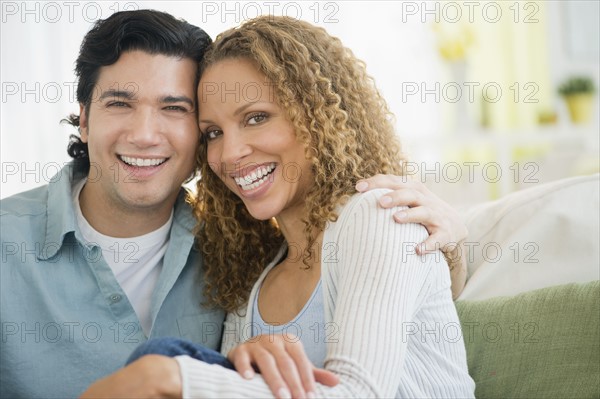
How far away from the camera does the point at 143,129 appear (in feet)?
5.54

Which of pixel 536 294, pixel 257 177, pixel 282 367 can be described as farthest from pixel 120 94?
pixel 536 294

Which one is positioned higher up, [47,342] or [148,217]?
[148,217]

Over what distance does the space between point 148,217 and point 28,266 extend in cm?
31

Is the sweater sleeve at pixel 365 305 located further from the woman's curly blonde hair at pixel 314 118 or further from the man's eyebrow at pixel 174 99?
the man's eyebrow at pixel 174 99

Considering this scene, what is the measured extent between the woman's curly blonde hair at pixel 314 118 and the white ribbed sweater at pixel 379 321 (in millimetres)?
108

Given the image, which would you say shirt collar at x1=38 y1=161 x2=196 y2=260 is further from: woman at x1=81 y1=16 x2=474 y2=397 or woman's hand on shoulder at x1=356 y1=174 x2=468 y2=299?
woman's hand on shoulder at x1=356 y1=174 x2=468 y2=299

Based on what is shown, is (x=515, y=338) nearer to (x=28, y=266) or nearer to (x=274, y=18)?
(x=274, y=18)

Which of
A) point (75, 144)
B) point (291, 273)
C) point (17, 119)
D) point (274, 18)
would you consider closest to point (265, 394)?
point (291, 273)

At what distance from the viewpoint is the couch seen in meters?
1.35

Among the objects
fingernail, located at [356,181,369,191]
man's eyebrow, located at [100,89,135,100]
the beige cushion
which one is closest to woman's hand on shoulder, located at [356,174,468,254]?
fingernail, located at [356,181,369,191]

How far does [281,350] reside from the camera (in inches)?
41.9

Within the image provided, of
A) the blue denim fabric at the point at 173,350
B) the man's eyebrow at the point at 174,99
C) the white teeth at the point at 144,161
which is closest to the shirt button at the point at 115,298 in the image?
the white teeth at the point at 144,161

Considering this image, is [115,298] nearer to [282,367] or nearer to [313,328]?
[313,328]

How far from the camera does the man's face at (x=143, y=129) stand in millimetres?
1689
